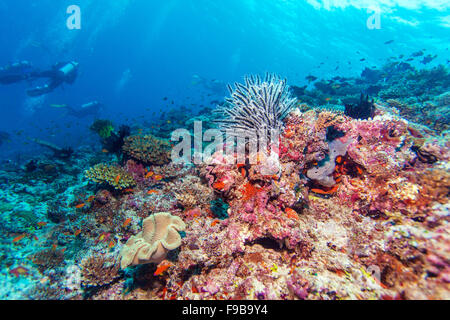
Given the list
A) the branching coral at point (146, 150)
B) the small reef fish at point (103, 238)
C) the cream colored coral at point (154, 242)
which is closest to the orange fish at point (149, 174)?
the branching coral at point (146, 150)

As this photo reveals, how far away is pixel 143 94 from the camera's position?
118 metres

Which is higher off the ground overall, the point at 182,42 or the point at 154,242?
the point at 182,42

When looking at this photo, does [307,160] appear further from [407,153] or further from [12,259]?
[12,259]

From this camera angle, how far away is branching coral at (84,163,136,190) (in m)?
5.84

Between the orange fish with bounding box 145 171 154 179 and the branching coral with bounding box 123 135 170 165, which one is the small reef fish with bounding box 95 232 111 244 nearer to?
the orange fish with bounding box 145 171 154 179

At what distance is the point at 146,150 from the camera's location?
718 cm

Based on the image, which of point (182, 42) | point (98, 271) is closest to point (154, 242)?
point (98, 271)

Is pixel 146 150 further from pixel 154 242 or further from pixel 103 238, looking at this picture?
pixel 154 242

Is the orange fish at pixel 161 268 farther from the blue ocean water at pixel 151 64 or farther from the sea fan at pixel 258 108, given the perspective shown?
the sea fan at pixel 258 108

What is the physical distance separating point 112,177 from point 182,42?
106 m

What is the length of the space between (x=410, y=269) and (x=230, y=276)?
2378 mm

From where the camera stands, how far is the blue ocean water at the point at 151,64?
5.92 metres

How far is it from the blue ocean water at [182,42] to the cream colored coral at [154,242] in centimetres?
1752
